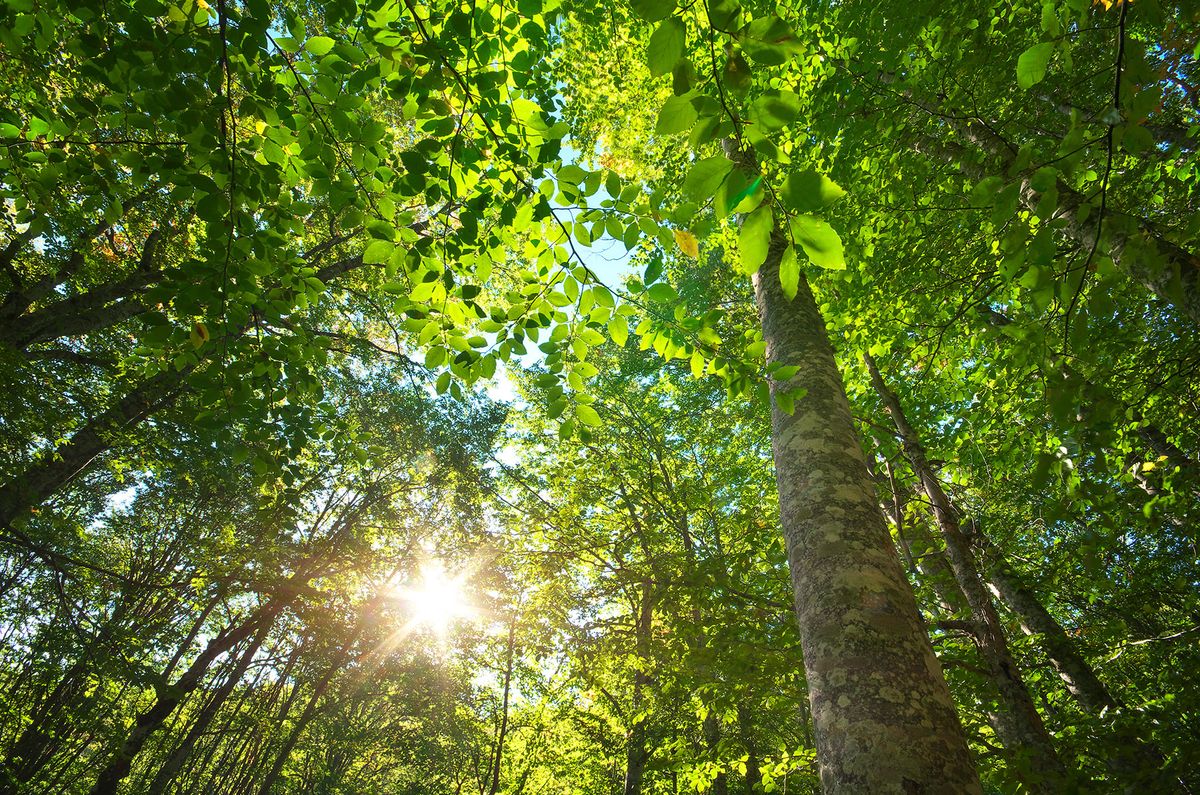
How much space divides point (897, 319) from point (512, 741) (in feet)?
60.0

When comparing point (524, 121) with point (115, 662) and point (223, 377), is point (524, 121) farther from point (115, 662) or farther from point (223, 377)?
point (115, 662)

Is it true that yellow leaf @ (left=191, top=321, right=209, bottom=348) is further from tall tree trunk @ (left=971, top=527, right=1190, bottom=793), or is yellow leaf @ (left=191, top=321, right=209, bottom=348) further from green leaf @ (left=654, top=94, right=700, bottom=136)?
tall tree trunk @ (left=971, top=527, right=1190, bottom=793)

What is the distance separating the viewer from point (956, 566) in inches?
161

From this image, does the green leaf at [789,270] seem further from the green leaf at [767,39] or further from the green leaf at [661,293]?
the green leaf at [661,293]

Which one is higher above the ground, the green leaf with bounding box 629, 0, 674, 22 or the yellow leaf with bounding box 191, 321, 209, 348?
the yellow leaf with bounding box 191, 321, 209, 348

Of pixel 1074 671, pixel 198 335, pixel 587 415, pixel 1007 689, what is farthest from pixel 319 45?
pixel 1074 671

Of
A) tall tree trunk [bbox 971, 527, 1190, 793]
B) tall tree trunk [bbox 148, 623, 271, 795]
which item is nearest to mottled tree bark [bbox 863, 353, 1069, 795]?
tall tree trunk [bbox 971, 527, 1190, 793]

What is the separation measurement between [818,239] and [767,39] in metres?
0.37

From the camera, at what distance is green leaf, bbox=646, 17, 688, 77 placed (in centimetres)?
83

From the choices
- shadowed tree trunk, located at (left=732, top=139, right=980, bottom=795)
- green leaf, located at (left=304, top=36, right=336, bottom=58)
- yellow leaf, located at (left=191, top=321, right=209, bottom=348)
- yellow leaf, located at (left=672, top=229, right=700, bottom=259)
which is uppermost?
green leaf, located at (left=304, top=36, right=336, bottom=58)

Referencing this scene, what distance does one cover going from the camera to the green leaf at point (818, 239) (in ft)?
2.99

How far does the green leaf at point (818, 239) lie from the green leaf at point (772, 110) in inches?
8.1

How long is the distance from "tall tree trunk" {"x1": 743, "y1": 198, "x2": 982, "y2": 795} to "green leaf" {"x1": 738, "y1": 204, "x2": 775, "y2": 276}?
1037 millimetres

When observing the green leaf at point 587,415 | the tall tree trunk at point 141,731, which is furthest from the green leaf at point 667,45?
the tall tree trunk at point 141,731
